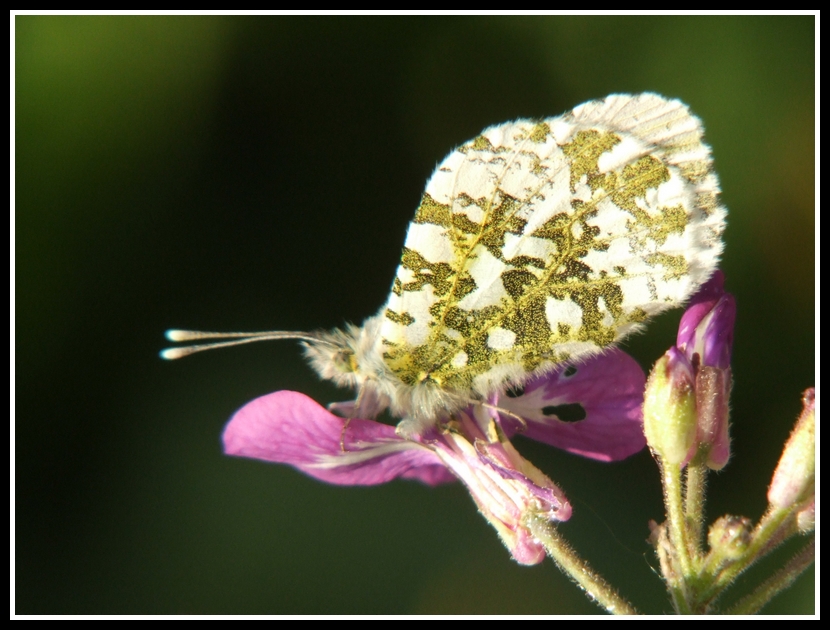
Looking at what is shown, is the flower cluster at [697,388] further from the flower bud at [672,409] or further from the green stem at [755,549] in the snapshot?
the green stem at [755,549]

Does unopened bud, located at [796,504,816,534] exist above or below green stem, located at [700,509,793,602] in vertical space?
above

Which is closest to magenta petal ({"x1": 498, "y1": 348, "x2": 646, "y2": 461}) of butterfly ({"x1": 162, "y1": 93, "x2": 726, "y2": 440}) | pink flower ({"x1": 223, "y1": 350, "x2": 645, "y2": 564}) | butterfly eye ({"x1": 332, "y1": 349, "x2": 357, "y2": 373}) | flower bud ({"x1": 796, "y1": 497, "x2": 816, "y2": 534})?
pink flower ({"x1": 223, "y1": 350, "x2": 645, "y2": 564})

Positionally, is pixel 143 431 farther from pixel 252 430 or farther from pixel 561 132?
pixel 561 132

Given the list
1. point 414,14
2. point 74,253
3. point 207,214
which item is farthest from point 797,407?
point 74,253

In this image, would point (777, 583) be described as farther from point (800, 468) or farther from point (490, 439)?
point (490, 439)

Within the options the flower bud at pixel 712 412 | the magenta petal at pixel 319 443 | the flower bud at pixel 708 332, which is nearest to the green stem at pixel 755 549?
the flower bud at pixel 712 412

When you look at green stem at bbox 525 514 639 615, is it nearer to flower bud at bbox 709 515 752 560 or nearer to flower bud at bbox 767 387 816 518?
flower bud at bbox 709 515 752 560
